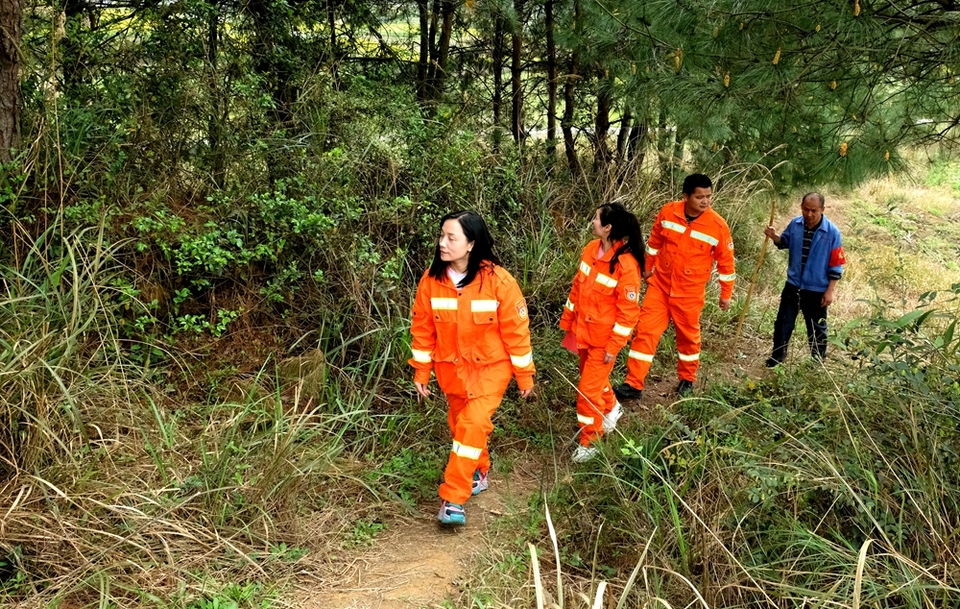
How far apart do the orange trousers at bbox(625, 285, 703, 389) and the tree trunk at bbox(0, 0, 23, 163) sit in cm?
420

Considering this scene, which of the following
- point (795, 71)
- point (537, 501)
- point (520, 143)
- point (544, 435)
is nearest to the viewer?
point (537, 501)

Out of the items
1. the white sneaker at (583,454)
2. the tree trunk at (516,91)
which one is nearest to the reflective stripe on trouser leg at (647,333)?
the white sneaker at (583,454)

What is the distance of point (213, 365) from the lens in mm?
4246

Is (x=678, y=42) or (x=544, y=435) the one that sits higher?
(x=678, y=42)

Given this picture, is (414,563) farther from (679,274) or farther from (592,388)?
(679,274)

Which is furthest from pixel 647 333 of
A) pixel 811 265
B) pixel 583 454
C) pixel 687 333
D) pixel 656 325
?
pixel 811 265

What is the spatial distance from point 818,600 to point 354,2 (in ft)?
19.7

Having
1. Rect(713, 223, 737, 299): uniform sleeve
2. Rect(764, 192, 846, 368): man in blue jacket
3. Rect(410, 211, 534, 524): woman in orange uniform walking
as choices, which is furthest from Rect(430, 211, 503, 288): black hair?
Rect(764, 192, 846, 368): man in blue jacket

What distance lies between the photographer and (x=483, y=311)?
3.37 metres

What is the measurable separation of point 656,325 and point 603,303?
930mm

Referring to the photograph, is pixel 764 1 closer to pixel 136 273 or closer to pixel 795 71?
pixel 795 71

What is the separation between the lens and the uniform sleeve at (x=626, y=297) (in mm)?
4008

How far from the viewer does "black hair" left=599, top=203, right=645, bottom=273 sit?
3963mm

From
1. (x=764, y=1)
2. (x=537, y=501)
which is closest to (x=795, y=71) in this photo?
(x=764, y=1)
